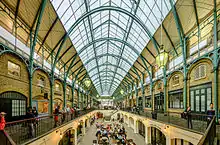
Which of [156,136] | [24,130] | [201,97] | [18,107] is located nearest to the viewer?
[24,130]

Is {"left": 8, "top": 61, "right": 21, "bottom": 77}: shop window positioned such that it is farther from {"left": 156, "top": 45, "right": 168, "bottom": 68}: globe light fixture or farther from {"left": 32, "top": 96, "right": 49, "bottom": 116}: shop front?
{"left": 156, "top": 45, "right": 168, "bottom": 68}: globe light fixture

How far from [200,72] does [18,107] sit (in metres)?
14.8

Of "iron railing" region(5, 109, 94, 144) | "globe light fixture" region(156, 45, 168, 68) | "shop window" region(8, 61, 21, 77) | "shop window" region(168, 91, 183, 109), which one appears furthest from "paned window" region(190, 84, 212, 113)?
"shop window" region(8, 61, 21, 77)

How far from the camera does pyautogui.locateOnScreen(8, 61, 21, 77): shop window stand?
11312mm

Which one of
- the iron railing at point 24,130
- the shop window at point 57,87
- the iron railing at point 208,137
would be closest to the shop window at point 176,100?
the iron railing at point 24,130

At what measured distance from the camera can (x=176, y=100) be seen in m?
17.3

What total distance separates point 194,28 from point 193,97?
6129mm

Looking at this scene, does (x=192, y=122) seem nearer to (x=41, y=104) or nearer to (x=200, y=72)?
(x=200, y=72)

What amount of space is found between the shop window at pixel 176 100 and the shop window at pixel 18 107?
14661mm

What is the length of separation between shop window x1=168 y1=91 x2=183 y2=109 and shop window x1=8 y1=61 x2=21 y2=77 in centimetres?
1496

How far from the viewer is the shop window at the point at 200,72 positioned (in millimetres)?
12751

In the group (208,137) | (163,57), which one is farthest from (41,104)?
(208,137)

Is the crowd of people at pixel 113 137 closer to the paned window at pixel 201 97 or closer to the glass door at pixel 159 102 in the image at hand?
the glass door at pixel 159 102

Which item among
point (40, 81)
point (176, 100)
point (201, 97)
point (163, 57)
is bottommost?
point (176, 100)
